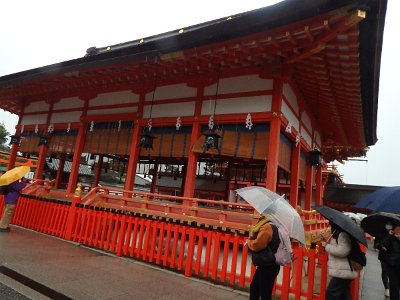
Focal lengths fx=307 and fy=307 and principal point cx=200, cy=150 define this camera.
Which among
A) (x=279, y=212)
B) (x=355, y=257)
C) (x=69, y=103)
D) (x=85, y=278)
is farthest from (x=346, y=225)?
(x=69, y=103)

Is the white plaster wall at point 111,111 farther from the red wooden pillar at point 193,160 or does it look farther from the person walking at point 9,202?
the person walking at point 9,202

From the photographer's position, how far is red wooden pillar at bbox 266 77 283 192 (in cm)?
692

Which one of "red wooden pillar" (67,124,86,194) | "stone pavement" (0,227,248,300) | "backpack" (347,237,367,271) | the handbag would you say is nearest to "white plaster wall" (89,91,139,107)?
"red wooden pillar" (67,124,86,194)

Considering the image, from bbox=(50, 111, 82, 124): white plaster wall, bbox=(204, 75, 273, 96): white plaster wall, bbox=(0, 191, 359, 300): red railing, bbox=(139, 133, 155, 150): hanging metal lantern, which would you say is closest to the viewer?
bbox=(0, 191, 359, 300): red railing

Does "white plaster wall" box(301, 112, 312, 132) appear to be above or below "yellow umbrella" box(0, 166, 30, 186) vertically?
above

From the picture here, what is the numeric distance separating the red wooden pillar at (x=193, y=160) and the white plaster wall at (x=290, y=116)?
2.23 meters

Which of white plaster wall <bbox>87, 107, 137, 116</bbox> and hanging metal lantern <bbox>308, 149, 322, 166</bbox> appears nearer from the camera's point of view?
white plaster wall <bbox>87, 107, 137, 116</bbox>

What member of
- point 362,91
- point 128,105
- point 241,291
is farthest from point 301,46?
point 128,105

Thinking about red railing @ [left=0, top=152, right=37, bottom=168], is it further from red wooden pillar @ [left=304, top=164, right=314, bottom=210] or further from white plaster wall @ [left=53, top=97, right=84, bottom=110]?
red wooden pillar @ [left=304, top=164, right=314, bottom=210]

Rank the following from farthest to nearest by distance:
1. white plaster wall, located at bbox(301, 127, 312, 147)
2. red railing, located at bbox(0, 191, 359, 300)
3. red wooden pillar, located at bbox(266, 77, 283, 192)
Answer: white plaster wall, located at bbox(301, 127, 312, 147), red wooden pillar, located at bbox(266, 77, 283, 192), red railing, located at bbox(0, 191, 359, 300)

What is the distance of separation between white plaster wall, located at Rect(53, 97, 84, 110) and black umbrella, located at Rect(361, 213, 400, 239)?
10.1 m

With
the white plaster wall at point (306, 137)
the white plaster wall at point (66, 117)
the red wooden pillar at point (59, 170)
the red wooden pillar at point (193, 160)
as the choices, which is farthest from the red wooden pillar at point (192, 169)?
the red wooden pillar at point (59, 170)

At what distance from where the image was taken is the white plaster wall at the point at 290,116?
304 inches

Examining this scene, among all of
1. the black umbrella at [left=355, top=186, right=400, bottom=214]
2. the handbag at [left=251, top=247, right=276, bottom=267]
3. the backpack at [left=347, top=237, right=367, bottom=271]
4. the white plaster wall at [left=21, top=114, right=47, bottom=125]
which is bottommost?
the handbag at [left=251, top=247, right=276, bottom=267]
